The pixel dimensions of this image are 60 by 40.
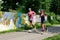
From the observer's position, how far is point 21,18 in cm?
2169

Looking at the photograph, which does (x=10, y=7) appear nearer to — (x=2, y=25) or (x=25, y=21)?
(x=25, y=21)

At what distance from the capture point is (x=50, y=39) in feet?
45.5

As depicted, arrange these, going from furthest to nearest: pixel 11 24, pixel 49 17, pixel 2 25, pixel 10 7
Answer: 1. pixel 10 7
2. pixel 49 17
3. pixel 11 24
4. pixel 2 25

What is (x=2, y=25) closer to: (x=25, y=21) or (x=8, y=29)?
(x=8, y=29)

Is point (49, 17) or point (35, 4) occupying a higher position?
point (35, 4)

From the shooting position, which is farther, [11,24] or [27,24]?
[27,24]

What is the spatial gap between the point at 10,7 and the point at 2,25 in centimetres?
2243

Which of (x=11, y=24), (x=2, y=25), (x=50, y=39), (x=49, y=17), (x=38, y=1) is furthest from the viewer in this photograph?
(x=49, y=17)

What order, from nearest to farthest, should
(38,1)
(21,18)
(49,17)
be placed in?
(21,18), (38,1), (49,17)

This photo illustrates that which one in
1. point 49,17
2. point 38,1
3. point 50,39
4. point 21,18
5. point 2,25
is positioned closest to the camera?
point 50,39

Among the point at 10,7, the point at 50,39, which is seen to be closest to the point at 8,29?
the point at 50,39

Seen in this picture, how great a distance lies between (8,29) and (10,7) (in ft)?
71.3

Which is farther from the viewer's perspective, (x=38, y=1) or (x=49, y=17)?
(x=49, y=17)

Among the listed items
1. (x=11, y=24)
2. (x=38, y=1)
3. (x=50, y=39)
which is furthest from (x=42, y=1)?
(x=50, y=39)
